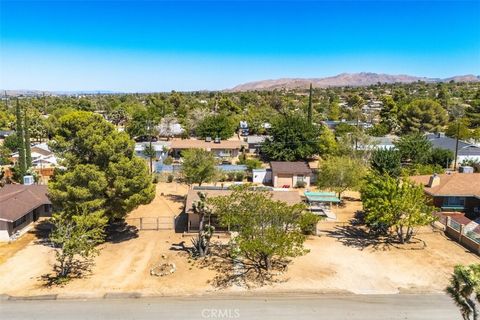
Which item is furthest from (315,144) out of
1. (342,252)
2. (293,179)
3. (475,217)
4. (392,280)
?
(392,280)

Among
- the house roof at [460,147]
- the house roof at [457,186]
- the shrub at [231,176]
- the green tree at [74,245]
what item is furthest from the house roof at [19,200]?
the house roof at [460,147]

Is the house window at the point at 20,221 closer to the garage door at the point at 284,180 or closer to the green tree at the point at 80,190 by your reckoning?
the green tree at the point at 80,190

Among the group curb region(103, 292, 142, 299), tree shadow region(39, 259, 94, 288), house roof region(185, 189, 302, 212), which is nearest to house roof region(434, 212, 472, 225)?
house roof region(185, 189, 302, 212)

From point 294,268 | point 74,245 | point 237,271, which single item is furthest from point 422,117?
point 74,245

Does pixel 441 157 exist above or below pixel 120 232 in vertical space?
above

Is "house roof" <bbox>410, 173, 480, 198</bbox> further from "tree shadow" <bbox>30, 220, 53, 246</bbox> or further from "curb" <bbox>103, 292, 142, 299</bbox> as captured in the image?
"tree shadow" <bbox>30, 220, 53, 246</bbox>

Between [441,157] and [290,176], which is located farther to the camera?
[441,157]

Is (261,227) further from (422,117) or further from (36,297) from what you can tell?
(422,117)
